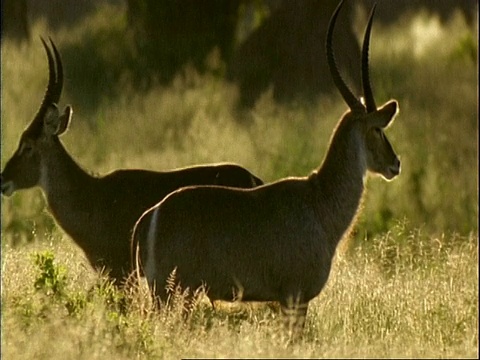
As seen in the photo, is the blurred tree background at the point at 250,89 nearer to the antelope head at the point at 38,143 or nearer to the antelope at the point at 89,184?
the antelope at the point at 89,184

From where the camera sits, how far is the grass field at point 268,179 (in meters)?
7.68

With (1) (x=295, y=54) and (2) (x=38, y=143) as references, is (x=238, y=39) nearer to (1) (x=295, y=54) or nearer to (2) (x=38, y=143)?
(1) (x=295, y=54)

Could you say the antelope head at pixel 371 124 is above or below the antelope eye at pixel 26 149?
above

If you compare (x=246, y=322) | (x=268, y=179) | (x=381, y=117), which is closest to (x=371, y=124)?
(x=381, y=117)

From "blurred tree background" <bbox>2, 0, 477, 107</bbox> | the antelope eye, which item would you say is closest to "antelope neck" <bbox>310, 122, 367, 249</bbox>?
the antelope eye

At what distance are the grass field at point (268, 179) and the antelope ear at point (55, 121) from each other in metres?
0.52

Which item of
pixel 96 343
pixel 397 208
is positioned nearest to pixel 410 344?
pixel 96 343

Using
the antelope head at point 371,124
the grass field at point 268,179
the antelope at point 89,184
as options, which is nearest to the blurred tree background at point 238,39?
the grass field at point 268,179

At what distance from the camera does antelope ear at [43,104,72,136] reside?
8.85m

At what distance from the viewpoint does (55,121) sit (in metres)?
8.89

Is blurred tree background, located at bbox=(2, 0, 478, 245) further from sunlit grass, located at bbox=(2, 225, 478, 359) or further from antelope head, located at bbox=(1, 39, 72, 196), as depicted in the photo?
antelope head, located at bbox=(1, 39, 72, 196)

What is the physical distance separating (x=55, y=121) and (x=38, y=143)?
0.51ft

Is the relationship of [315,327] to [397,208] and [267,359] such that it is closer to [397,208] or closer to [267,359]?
[267,359]

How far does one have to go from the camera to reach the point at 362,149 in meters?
7.97
